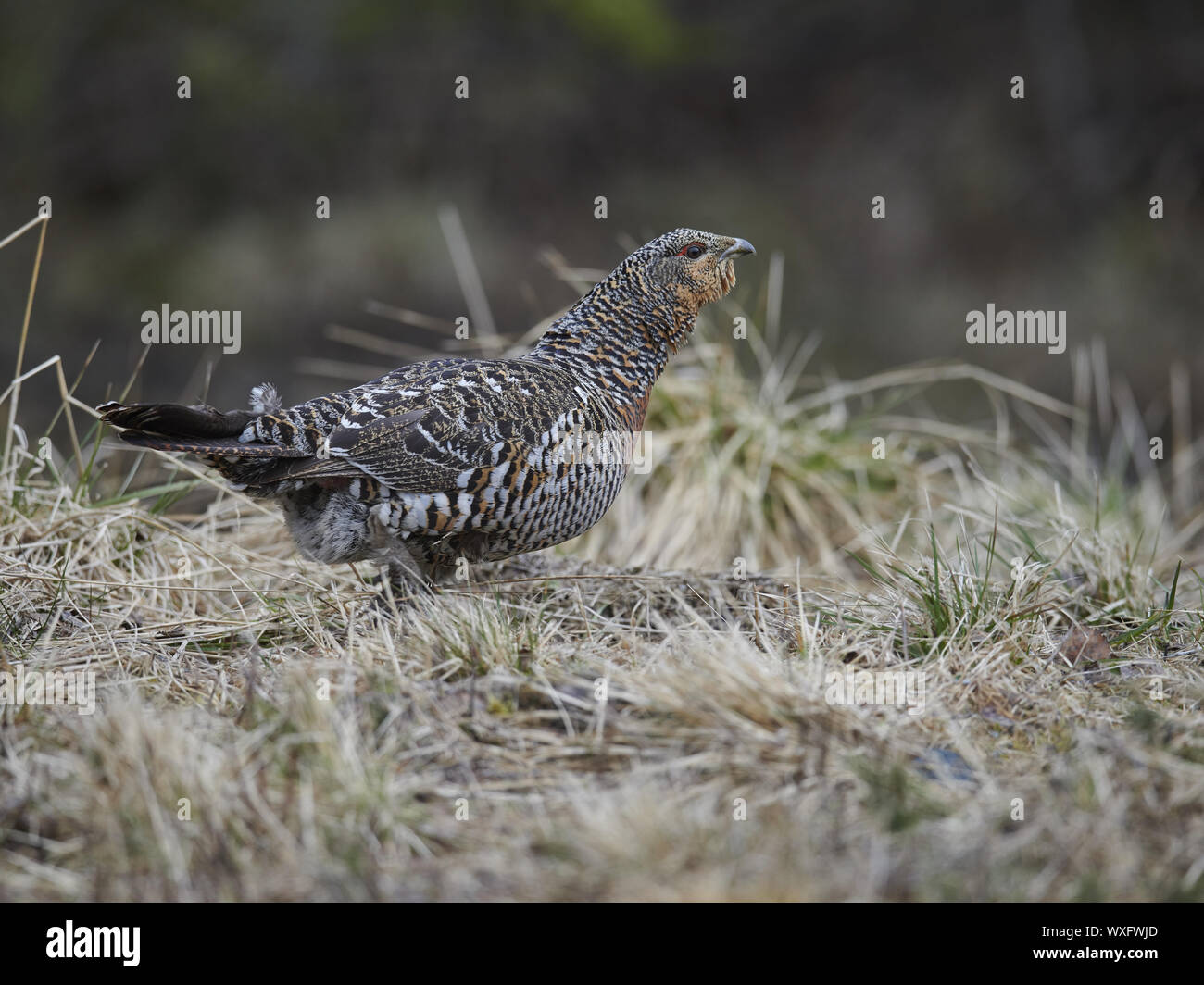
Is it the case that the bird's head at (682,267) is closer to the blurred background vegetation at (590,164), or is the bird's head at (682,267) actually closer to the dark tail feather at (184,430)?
the dark tail feather at (184,430)

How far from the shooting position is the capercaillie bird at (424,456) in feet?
11.2

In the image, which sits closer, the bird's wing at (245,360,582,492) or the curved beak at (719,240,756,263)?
the bird's wing at (245,360,582,492)

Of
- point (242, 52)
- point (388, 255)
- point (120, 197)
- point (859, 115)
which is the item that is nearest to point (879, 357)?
point (859, 115)

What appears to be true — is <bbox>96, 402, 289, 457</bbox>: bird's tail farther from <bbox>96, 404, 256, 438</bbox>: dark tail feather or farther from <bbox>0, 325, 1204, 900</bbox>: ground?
<bbox>0, 325, 1204, 900</bbox>: ground

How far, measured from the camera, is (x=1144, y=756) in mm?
2541

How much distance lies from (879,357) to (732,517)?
6529mm

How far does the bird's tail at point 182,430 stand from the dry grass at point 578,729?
0.60 metres

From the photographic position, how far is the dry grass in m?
2.24

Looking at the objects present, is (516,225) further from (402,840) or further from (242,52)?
(402,840)

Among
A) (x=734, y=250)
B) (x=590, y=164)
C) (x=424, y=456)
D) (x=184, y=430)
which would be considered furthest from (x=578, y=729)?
(x=590, y=164)

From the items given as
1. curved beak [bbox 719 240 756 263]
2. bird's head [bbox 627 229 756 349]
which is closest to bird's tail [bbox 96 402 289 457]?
bird's head [bbox 627 229 756 349]

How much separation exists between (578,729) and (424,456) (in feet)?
3.59

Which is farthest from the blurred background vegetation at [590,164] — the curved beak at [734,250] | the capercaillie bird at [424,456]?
the capercaillie bird at [424,456]

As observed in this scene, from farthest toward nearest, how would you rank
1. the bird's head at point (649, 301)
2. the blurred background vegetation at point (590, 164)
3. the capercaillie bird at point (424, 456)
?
the blurred background vegetation at point (590, 164)
the bird's head at point (649, 301)
the capercaillie bird at point (424, 456)
